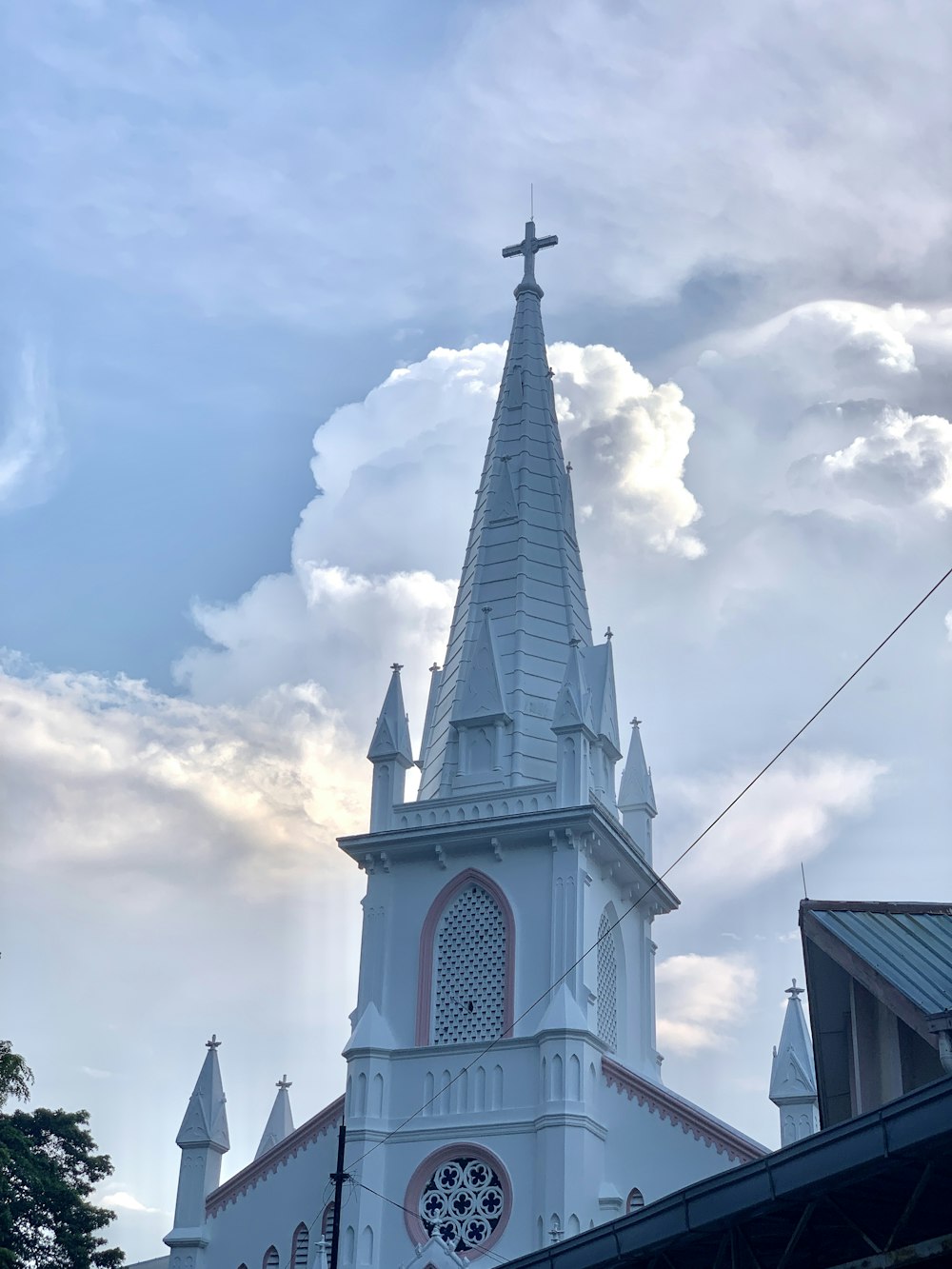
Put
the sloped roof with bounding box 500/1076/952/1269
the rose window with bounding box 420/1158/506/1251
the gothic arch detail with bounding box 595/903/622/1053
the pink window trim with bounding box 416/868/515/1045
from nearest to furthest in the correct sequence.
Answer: the sloped roof with bounding box 500/1076/952/1269 → the rose window with bounding box 420/1158/506/1251 → the pink window trim with bounding box 416/868/515/1045 → the gothic arch detail with bounding box 595/903/622/1053

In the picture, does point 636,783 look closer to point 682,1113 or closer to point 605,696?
point 605,696

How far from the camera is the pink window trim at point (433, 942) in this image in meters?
36.1

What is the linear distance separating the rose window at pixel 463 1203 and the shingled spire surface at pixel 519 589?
27.7 ft

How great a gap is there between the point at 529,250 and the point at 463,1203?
2604 cm

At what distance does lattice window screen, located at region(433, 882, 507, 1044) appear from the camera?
36250 mm

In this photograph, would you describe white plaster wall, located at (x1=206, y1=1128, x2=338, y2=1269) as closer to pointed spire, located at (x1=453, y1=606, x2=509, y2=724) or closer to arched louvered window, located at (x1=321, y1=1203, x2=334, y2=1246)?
arched louvered window, located at (x1=321, y1=1203, x2=334, y2=1246)

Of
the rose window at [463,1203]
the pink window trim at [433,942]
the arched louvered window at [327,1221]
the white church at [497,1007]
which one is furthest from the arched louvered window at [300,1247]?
the pink window trim at [433,942]

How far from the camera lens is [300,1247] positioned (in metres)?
36.2

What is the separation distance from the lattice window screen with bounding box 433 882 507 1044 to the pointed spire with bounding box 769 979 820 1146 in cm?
586

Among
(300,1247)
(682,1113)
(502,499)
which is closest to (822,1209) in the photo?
(682,1113)

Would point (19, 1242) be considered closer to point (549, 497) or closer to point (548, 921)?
Answer: point (548, 921)

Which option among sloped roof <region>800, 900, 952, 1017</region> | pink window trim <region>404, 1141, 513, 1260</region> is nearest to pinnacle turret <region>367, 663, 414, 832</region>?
pink window trim <region>404, 1141, 513, 1260</region>

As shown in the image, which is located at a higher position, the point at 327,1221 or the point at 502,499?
the point at 502,499

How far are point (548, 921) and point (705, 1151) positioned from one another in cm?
562
